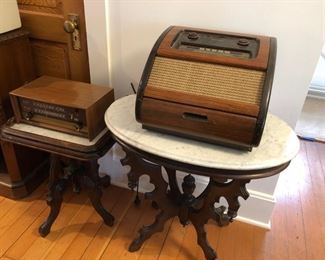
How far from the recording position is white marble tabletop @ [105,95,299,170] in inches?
36.0

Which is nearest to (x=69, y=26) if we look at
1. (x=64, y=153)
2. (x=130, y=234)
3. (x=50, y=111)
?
(x=50, y=111)

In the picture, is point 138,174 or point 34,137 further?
point 34,137

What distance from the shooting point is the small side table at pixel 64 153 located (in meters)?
1.23

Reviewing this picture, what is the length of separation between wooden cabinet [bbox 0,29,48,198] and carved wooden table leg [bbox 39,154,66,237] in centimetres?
30

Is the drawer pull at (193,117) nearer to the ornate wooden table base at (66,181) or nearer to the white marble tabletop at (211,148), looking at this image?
the white marble tabletop at (211,148)


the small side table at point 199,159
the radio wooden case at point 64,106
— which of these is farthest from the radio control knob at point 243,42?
the radio wooden case at point 64,106

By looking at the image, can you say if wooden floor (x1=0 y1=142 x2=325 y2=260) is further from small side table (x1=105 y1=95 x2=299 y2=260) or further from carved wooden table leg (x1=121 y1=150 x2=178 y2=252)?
small side table (x1=105 y1=95 x2=299 y2=260)

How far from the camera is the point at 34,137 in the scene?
50.2 inches

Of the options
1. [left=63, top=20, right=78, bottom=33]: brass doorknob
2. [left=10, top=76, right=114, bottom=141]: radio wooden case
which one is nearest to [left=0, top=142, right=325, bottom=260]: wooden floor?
[left=10, top=76, right=114, bottom=141]: radio wooden case

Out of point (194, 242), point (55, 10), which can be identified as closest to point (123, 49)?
point (55, 10)

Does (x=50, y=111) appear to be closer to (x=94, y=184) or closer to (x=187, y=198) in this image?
(x=94, y=184)

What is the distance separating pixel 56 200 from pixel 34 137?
0.34m

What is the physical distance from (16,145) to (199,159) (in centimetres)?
107

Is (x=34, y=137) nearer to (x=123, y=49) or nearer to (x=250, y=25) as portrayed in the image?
(x=123, y=49)
